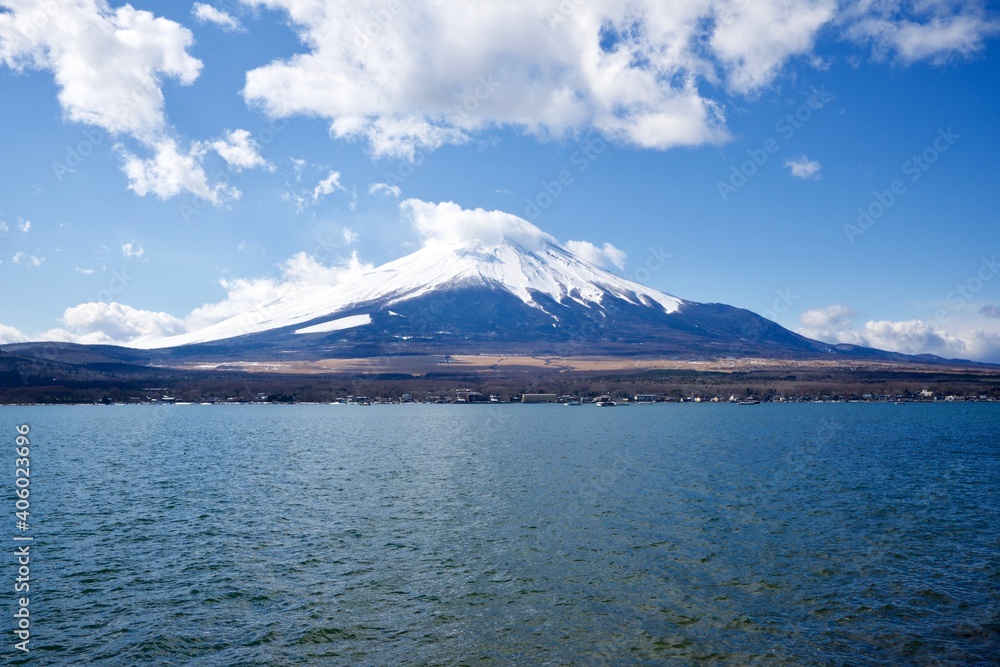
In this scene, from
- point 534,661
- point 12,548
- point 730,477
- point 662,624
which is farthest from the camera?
point 730,477

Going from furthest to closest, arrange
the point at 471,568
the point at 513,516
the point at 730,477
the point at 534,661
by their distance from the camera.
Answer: the point at 730,477, the point at 513,516, the point at 471,568, the point at 534,661

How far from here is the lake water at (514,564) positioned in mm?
15594

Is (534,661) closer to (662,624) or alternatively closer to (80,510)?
(662,624)

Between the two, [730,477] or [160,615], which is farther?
[730,477]

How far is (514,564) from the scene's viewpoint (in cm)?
2188

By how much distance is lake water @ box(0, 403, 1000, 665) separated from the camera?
15.6m

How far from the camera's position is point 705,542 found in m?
24.4

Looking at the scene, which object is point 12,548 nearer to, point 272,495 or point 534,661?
point 272,495

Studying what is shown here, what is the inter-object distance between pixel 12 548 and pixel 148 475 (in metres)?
19.8

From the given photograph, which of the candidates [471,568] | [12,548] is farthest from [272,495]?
[471,568]

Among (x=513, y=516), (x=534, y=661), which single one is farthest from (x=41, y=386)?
(x=534, y=661)

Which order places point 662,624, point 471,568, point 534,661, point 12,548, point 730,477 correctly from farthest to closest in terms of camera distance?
point 730,477 < point 12,548 < point 471,568 < point 662,624 < point 534,661

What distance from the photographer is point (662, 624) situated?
16797 millimetres

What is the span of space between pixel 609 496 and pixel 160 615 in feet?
72.3
